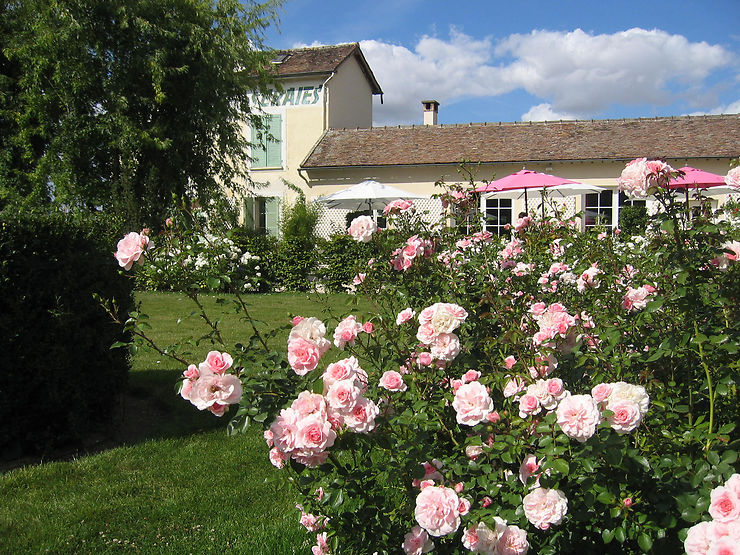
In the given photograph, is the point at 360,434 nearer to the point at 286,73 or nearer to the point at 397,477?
the point at 397,477

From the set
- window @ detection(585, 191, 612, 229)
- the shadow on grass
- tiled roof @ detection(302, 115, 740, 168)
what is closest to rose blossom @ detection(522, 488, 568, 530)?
the shadow on grass

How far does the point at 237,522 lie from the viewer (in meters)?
3.24

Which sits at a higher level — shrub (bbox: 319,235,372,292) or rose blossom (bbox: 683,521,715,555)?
shrub (bbox: 319,235,372,292)

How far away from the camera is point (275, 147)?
19.8 metres

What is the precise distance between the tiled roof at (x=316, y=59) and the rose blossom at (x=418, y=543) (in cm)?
1845

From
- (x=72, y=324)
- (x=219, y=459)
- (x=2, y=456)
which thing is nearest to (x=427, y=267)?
(x=219, y=459)

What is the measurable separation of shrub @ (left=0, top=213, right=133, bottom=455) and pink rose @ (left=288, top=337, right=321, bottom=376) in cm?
271

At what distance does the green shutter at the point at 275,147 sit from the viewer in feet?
64.7

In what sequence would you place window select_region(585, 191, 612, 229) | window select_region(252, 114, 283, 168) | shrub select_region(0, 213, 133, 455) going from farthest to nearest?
window select_region(252, 114, 283, 168) → window select_region(585, 191, 612, 229) → shrub select_region(0, 213, 133, 455)

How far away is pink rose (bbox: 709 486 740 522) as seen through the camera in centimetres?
125

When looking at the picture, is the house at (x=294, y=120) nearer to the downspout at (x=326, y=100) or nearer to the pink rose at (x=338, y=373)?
the downspout at (x=326, y=100)

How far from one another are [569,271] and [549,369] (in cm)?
166

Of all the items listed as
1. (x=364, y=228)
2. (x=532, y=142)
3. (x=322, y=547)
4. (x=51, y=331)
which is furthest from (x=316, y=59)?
(x=322, y=547)

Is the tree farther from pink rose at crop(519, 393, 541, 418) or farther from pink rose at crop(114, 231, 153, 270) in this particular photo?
pink rose at crop(519, 393, 541, 418)
